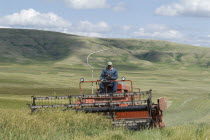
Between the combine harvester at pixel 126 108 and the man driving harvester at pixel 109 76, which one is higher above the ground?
the man driving harvester at pixel 109 76

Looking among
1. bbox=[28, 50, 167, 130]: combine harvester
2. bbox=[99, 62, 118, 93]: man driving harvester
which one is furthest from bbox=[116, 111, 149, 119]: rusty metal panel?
bbox=[99, 62, 118, 93]: man driving harvester

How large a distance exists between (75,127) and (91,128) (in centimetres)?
61

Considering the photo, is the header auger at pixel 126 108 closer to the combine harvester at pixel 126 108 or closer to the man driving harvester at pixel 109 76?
the combine harvester at pixel 126 108

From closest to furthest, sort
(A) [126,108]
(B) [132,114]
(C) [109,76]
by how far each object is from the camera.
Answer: (A) [126,108], (B) [132,114], (C) [109,76]

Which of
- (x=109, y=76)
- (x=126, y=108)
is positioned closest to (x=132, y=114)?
(x=126, y=108)

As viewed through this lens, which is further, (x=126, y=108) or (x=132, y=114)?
(x=132, y=114)

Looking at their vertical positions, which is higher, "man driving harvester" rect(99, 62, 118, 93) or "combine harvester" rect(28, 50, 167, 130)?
"man driving harvester" rect(99, 62, 118, 93)

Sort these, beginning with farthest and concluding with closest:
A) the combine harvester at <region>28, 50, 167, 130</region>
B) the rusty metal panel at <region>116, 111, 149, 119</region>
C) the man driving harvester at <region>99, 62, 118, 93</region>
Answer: the man driving harvester at <region>99, 62, 118, 93</region> < the rusty metal panel at <region>116, 111, 149, 119</region> < the combine harvester at <region>28, 50, 167, 130</region>

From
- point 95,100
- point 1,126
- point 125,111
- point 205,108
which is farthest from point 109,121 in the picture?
point 205,108

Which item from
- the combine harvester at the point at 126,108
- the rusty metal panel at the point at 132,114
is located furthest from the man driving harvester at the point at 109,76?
the rusty metal panel at the point at 132,114

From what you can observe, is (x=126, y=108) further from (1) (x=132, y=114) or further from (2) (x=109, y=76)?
(2) (x=109, y=76)

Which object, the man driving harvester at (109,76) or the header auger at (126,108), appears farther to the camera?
the man driving harvester at (109,76)

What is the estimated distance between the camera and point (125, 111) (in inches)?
614

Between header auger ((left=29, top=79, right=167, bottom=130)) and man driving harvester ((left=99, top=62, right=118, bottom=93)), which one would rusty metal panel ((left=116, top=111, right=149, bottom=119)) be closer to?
header auger ((left=29, top=79, right=167, bottom=130))
